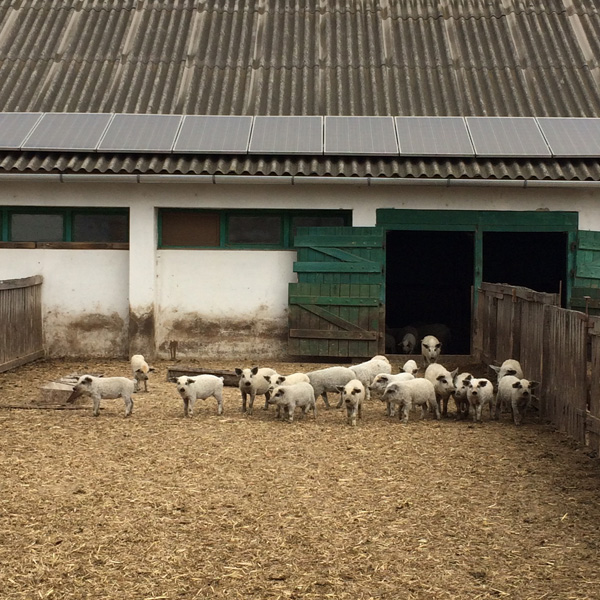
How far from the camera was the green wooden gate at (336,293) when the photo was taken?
15.3 metres

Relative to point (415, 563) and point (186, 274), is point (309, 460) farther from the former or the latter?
point (186, 274)

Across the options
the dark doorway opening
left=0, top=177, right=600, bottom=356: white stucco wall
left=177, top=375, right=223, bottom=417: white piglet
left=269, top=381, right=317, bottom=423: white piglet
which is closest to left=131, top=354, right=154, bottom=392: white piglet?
left=177, top=375, right=223, bottom=417: white piglet

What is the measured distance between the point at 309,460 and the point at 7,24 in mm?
14332

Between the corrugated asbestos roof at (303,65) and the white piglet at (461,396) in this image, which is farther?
the corrugated asbestos roof at (303,65)

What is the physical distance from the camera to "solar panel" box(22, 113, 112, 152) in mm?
15438

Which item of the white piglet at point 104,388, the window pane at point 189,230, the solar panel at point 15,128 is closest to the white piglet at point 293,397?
the white piglet at point 104,388

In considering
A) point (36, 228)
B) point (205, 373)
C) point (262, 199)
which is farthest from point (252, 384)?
point (36, 228)

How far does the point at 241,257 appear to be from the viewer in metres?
15.7

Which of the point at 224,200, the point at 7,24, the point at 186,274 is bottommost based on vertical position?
the point at 186,274

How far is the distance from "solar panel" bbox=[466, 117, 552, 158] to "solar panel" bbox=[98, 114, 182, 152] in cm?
501

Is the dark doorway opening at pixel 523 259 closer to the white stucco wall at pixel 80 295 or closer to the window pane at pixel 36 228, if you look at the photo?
the white stucco wall at pixel 80 295

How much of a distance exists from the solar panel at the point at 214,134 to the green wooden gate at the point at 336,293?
1.81 metres

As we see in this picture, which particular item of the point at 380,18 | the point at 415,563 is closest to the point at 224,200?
the point at 380,18

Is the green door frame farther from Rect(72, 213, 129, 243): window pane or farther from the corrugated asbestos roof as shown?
Rect(72, 213, 129, 243): window pane
